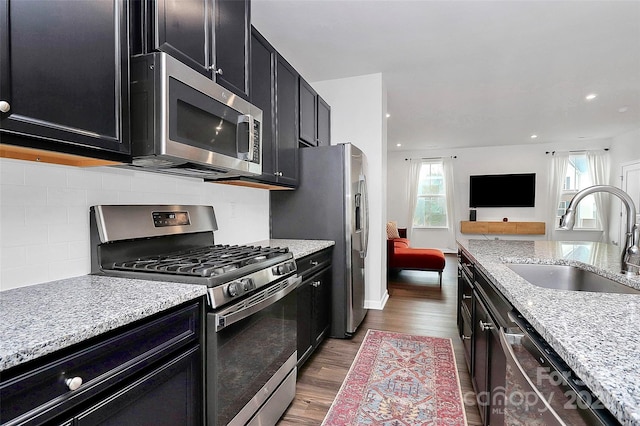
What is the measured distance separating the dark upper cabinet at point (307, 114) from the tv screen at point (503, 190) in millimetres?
5981

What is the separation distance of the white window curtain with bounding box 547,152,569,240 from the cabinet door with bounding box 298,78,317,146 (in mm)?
6720

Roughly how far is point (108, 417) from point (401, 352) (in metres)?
2.19

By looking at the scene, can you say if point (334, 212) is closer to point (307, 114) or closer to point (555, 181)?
point (307, 114)

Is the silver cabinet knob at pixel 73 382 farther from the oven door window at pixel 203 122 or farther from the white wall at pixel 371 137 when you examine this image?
the white wall at pixel 371 137

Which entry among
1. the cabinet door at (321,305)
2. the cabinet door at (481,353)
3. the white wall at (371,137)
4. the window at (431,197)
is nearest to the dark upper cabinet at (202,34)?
the cabinet door at (321,305)

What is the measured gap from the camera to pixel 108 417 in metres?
0.90

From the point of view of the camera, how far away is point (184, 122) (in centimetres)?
142

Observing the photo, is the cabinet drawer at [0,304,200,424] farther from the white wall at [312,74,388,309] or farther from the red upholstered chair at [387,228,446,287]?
the red upholstered chair at [387,228,446,287]

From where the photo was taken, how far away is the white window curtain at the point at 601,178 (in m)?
7.09

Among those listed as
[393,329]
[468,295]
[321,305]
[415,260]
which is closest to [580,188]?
[415,260]

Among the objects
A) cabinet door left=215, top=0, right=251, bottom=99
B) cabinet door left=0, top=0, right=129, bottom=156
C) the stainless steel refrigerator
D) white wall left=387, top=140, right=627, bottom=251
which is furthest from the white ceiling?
white wall left=387, top=140, right=627, bottom=251

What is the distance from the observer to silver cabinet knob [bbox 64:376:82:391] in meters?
0.79

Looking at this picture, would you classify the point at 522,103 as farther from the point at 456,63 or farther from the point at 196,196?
the point at 196,196

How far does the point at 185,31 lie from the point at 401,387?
2.34 meters
